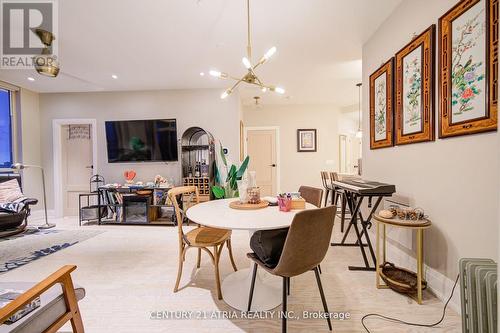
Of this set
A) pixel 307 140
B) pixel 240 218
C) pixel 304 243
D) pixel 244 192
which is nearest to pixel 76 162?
pixel 244 192

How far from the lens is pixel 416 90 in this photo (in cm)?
201

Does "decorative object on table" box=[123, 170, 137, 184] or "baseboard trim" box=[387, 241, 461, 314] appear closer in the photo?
"baseboard trim" box=[387, 241, 461, 314]

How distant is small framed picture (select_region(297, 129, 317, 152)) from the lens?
6.13 meters

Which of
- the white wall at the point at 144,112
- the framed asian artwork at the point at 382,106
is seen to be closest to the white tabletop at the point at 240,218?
the framed asian artwork at the point at 382,106

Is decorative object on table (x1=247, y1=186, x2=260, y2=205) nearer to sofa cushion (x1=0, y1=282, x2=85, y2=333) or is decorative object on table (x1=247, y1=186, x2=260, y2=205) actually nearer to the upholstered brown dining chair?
the upholstered brown dining chair

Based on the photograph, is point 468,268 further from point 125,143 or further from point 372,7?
point 125,143

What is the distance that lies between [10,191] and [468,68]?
5701 mm

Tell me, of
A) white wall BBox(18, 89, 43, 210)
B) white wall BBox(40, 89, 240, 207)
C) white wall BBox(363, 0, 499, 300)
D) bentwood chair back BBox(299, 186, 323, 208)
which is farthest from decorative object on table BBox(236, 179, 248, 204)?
white wall BBox(18, 89, 43, 210)

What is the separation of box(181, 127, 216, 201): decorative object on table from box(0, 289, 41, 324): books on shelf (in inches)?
109

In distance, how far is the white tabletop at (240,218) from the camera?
143 centimetres

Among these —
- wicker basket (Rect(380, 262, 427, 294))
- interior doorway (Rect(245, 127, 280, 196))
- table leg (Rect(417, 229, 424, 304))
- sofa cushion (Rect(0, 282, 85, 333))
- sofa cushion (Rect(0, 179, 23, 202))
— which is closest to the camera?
sofa cushion (Rect(0, 282, 85, 333))

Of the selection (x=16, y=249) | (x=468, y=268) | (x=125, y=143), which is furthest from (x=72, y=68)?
(x=468, y=268)

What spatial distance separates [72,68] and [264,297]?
4385 mm

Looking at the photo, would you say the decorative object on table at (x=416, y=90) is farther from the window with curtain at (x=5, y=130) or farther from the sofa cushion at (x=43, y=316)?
the window with curtain at (x=5, y=130)
